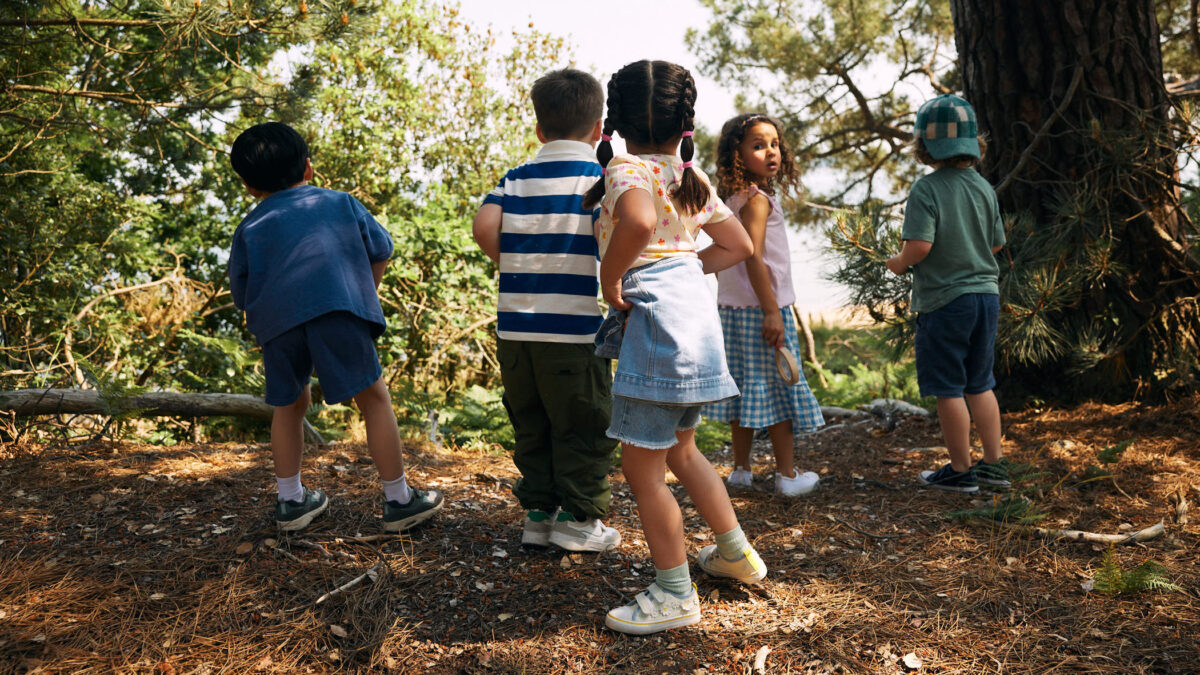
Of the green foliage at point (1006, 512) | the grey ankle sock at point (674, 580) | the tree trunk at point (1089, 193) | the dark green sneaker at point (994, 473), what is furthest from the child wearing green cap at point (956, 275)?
the grey ankle sock at point (674, 580)

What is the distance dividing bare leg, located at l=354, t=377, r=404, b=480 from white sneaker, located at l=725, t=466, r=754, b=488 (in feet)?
5.33

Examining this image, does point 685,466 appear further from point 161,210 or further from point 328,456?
point 161,210

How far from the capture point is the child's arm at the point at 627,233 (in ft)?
6.68

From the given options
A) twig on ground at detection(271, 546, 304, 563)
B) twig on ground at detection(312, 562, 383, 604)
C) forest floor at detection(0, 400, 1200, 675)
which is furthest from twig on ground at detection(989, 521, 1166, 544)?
twig on ground at detection(271, 546, 304, 563)

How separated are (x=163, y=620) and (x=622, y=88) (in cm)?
200

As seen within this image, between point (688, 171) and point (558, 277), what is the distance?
0.56m

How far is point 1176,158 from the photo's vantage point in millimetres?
4145

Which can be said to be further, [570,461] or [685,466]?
[570,461]

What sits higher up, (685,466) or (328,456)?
(685,466)

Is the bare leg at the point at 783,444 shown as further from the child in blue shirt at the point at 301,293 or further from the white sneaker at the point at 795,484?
the child in blue shirt at the point at 301,293

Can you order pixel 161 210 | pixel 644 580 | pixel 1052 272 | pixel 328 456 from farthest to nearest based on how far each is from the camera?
pixel 161 210, pixel 1052 272, pixel 328 456, pixel 644 580

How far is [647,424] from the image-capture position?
213cm

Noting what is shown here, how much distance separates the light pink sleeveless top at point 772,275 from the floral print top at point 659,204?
1112 millimetres

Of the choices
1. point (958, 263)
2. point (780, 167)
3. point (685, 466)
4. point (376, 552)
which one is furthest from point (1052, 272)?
point (376, 552)
